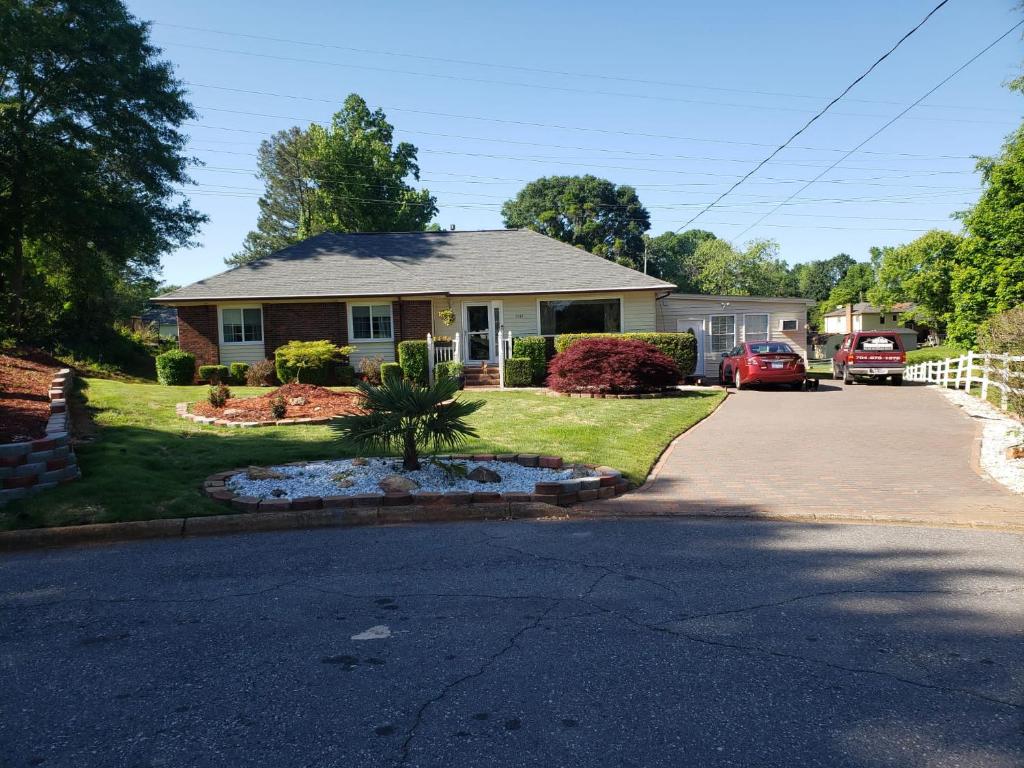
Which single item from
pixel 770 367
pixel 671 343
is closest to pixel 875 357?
pixel 770 367

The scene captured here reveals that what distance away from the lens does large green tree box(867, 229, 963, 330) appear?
162 ft

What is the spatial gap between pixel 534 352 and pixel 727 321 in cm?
1006

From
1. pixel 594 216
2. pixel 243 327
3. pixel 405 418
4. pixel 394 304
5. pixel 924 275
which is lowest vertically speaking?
pixel 405 418

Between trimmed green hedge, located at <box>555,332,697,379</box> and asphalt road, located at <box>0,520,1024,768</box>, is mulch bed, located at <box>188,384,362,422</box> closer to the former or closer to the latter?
asphalt road, located at <box>0,520,1024,768</box>

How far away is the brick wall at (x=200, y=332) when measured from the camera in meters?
23.7

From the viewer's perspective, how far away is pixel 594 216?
219 ft

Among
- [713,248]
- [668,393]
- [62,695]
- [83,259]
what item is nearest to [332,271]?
[83,259]

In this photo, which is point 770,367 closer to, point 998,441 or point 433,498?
point 998,441

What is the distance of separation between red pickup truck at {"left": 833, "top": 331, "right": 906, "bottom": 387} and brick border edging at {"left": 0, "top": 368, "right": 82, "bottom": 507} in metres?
22.7

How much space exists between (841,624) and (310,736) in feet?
9.85

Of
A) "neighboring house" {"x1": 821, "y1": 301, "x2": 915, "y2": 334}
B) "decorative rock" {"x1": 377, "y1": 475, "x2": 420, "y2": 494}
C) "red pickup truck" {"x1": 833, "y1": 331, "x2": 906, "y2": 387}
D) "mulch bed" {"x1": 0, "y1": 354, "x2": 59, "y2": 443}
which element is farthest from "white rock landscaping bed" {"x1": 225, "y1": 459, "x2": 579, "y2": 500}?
"neighboring house" {"x1": 821, "y1": 301, "x2": 915, "y2": 334}

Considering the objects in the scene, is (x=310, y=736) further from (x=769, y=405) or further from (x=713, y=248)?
(x=713, y=248)

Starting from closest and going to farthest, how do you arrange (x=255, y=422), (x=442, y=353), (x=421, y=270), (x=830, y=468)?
(x=830, y=468), (x=255, y=422), (x=442, y=353), (x=421, y=270)

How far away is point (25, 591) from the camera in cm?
477
